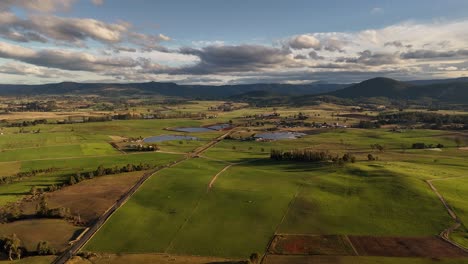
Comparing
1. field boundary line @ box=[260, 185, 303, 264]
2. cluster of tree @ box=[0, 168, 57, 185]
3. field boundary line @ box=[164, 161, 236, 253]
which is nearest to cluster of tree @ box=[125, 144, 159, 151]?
cluster of tree @ box=[0, 168, 57, 185]

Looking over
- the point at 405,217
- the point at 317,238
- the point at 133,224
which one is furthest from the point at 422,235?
the point at 133,224

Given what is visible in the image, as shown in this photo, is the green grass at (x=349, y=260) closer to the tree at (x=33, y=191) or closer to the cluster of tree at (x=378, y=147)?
the tree at (x=33, y=191)

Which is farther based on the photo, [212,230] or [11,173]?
[11,173]

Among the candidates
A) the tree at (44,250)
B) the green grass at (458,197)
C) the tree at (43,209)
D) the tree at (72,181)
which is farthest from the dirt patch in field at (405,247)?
the tree at (72,181)

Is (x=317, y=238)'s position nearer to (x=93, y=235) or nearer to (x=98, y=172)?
(x=93, y=235)

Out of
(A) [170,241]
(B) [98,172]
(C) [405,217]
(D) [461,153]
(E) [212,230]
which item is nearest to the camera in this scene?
(A) [170,241]

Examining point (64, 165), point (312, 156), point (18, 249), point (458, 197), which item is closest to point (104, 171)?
point (64, 165)
